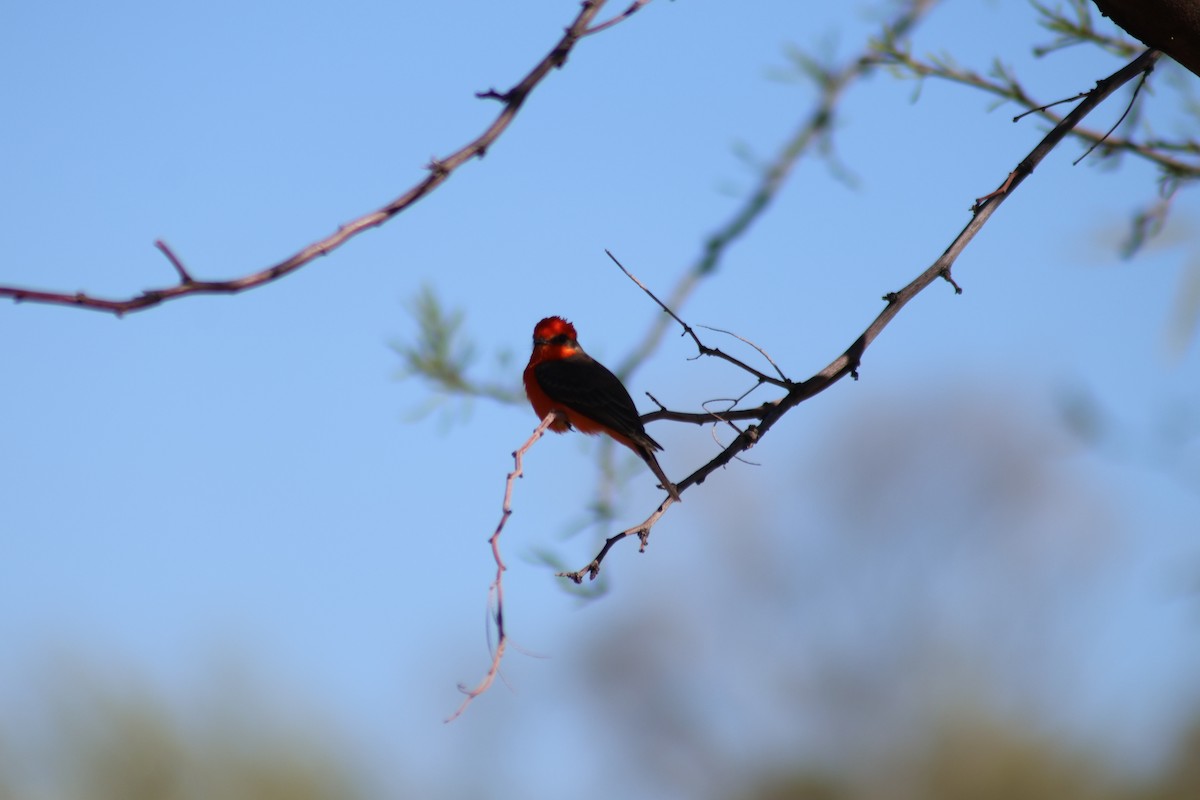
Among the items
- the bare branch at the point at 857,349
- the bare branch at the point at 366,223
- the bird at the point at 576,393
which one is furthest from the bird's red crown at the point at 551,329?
the bare branch at the point at 366,223

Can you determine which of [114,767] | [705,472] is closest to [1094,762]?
[114,767]

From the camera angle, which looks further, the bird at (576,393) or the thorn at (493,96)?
the bird at (576,393)

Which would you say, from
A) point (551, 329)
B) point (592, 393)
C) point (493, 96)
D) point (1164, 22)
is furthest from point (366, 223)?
point (551, 329)

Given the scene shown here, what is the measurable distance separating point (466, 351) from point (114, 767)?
5771 millimetres

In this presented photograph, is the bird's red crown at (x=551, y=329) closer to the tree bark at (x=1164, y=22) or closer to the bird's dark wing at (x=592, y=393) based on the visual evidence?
the bird's dark wing at (x=592, y=393)

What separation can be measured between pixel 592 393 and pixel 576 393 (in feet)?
0.48

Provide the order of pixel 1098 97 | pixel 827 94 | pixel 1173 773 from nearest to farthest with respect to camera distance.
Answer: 1. pixel 1098 97
2. pixel 827 94
3. pixel 1173 773

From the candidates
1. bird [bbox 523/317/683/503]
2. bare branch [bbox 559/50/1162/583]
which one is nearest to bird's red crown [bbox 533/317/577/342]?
bird [bbox 523/317/683/503]

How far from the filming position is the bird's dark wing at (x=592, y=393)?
4867 mm

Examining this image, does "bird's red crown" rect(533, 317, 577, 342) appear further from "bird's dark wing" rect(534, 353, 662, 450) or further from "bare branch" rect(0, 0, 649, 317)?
"bare branch" rect(0, 0, 649, 317)

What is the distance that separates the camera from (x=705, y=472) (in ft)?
9.19

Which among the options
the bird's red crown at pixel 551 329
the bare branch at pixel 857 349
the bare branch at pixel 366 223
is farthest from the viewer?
the bird's red crown at pixel 551 329

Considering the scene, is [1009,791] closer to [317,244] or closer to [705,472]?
[705,472]

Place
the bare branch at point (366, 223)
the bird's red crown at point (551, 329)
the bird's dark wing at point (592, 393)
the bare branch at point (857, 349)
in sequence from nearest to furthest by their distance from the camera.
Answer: the bare branch at point (366, 223) < the bare branch at point (857, 349) < the bird's dark wing at point (592, 393) < the bird's red crown at point (551, 329)
